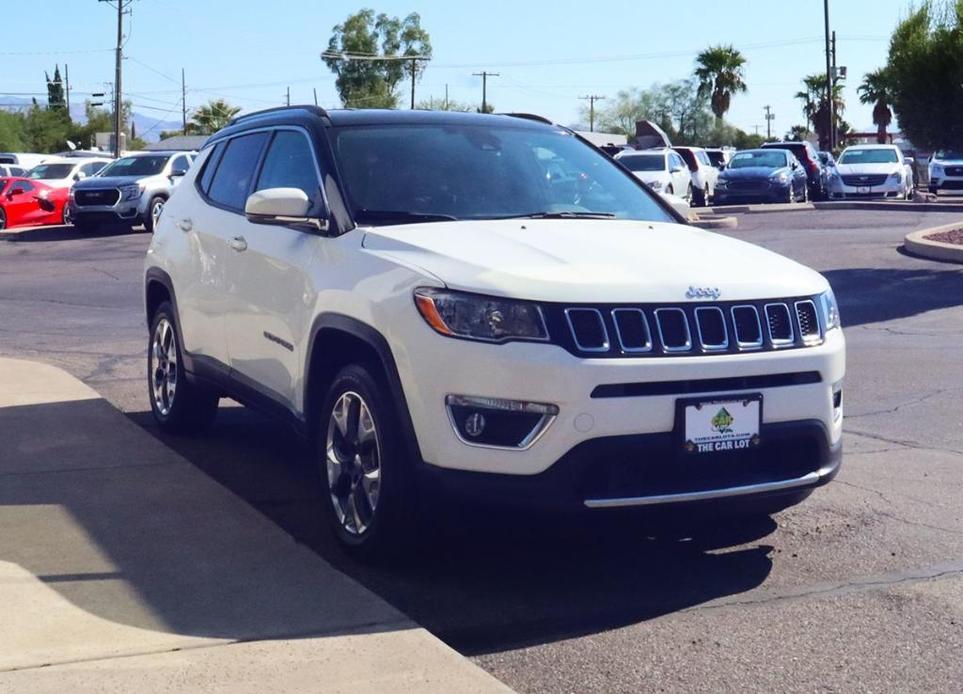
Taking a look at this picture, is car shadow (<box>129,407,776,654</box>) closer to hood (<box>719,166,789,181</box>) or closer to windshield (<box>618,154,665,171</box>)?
windshield (<box>618,154,665,171</box>)

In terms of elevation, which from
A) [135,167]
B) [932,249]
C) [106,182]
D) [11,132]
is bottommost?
[932,249]

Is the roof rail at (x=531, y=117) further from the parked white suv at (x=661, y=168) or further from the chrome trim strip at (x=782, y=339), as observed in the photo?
the parked white suv at (x=661, y=168)

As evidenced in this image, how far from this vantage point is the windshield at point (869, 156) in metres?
35.3

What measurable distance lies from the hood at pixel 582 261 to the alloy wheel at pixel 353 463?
622 millimetres

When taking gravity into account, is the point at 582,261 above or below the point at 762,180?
below

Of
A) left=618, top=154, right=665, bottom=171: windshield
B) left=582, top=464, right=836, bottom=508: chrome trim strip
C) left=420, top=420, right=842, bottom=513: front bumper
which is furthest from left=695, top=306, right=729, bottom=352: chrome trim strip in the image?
left=618, top=154, right=665, bottom=171: windshield

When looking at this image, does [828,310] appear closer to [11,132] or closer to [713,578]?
[713,578]

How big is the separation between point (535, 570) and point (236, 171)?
295 centimetres

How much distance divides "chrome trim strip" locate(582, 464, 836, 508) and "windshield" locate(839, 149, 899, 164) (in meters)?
31.5

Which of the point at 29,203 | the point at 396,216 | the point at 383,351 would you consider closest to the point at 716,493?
the point at 383,351

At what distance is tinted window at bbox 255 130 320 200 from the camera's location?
6.24m

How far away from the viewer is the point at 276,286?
6.23 m

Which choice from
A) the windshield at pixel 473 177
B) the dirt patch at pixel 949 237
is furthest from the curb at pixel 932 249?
the windshield at pixel 473 177

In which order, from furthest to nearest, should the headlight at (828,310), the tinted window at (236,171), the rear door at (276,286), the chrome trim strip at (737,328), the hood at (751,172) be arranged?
1. the hood at (751,172)
2. the tinted window at (236,171)
3. the rear door at (276,286)
4. the headlight at (828,310)
5. the chrome trim strip at (737,328)
